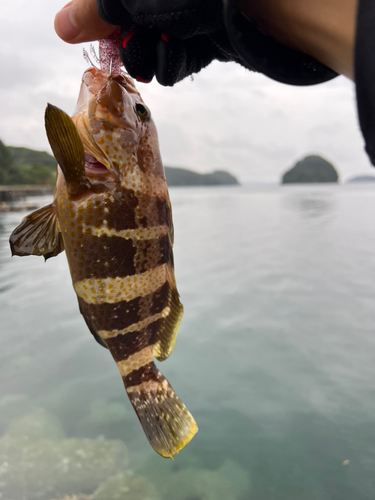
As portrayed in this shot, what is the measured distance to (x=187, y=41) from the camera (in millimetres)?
1798

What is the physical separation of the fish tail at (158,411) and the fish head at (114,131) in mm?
1028

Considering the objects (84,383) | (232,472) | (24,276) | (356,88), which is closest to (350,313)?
(232,472)

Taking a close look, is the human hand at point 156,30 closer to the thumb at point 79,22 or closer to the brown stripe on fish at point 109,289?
the thumb at point 79,22

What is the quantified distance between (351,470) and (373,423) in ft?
3.64

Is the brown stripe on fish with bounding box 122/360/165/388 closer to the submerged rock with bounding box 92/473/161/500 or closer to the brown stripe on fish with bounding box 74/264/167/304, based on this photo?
the brown stripe on fish with bounding box 74/264/167/304

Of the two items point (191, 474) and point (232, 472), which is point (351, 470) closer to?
point (232, 472)

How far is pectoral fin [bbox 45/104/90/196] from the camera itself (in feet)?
4.80

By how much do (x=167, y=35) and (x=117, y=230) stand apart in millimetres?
915

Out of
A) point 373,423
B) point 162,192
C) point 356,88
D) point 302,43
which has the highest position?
A: point 302,43

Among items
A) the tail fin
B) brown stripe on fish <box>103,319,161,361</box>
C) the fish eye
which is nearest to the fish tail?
the tail fin

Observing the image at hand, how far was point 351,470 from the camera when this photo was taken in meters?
4.24

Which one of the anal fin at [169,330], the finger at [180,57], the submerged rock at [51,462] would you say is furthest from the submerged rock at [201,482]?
the finger at [180,57]

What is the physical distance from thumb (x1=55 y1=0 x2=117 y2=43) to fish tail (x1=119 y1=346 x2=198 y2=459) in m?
1.62

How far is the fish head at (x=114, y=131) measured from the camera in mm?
1684
